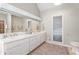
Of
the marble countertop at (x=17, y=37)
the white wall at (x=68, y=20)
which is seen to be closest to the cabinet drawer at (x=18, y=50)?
the marble countertop at (x=17, y=37)

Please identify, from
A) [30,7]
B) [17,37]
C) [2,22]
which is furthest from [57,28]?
[2,22]

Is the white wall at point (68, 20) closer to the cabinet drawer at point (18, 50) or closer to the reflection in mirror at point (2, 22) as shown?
the cabinet drawer at point (18, 50)

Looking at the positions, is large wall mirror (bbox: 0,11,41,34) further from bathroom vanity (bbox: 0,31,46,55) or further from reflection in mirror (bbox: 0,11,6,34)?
bathroom vanity (bbox: 0,31,46,55)

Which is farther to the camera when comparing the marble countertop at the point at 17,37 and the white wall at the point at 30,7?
the white wall at the point at 30,7

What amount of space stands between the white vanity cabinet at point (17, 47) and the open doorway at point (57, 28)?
0.56 m

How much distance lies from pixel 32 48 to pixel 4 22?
2.30 feet

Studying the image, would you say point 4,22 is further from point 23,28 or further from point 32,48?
point 32,48

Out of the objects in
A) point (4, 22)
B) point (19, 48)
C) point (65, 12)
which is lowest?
point (19, 48)

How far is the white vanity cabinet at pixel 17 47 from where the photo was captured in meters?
1.58

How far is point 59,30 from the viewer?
191 centimetres

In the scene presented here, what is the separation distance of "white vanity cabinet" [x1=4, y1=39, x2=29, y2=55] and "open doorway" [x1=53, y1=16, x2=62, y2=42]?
556mm

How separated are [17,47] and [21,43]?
102 mm

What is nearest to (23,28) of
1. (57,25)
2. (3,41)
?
(3,41)

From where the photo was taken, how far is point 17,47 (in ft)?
5.78
